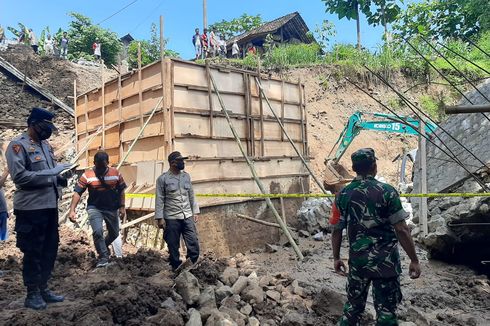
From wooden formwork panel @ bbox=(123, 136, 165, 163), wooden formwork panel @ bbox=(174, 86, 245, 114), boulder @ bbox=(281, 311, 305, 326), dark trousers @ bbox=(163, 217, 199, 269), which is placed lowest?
boulder @ bbox=(281, 311, 305, 326)

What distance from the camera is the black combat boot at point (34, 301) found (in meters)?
3.50

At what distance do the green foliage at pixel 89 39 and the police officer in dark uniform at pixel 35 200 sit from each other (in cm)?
2251

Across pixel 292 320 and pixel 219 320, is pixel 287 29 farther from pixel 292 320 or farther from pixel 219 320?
pixel 219 320

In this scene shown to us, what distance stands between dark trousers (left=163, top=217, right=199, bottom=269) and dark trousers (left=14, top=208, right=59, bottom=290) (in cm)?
192

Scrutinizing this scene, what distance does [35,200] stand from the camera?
136 inches

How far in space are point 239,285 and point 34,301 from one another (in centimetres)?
228

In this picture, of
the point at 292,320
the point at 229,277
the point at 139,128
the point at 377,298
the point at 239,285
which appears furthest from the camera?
the point at 139,128

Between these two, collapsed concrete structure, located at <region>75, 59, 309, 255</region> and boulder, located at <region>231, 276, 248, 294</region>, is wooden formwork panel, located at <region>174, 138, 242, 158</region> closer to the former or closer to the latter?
collapsed concrete structure, located at <region>75, 59, 309, 255</region>

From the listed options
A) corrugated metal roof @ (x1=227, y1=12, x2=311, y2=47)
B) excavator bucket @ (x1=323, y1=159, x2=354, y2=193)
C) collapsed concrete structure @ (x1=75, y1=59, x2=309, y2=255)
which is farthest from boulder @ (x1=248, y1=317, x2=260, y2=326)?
corrugated metal roof @ (x1=227, y1=12, x2=311, y2=47)

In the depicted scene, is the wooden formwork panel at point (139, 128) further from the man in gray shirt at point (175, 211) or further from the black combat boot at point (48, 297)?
the black combat boot at point (48, 297)

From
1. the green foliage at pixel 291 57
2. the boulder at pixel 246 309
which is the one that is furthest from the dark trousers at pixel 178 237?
the green foliage at pixel 291 57

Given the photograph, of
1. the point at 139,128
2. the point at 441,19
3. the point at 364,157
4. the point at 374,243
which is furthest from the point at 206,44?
the point at 374,243

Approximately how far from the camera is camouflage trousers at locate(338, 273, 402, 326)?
2.93m

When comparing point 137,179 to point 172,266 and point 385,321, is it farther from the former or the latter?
point 385,321
